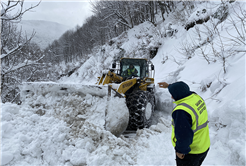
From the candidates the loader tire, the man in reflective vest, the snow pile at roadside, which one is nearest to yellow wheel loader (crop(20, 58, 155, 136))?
the loader tire

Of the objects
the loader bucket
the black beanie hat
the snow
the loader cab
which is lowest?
the snow

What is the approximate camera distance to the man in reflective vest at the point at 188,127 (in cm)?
151

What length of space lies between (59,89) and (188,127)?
2.91m

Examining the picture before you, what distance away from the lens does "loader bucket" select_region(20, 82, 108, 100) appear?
10.8 ft

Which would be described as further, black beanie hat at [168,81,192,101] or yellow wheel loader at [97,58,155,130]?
yellow wheel loader at [97,58,155,130]

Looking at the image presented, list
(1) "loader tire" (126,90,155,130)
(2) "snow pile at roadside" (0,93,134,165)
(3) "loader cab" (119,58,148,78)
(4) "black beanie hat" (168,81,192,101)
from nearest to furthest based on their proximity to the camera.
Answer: (4) "black beanie hat" (168,81,192,101)
(2) "snow pile at roadside" (0,93,134,165)
(1) "loader tire" (126,90,155,130)
(3) "loader cab" (119,58,148,78)

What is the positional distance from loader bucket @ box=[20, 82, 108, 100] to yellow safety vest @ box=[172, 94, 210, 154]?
1963 millimetres

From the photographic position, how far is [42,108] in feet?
10.5

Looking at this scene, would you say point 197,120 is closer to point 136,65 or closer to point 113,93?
point 113,93

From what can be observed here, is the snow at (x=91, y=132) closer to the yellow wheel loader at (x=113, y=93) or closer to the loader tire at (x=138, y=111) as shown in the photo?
the yellow wheel loader at (x=113, y=93)

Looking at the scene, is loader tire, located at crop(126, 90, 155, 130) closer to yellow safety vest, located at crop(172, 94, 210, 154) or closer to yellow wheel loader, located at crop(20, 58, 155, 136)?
yellow wheel loader, located at crop(20, 58, 155, 136)

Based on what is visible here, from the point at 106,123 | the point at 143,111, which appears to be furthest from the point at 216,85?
the point at 106,123

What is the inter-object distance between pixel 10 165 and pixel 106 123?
5.02 ft

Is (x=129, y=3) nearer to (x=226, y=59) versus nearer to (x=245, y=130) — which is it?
(x=226, y=59)
